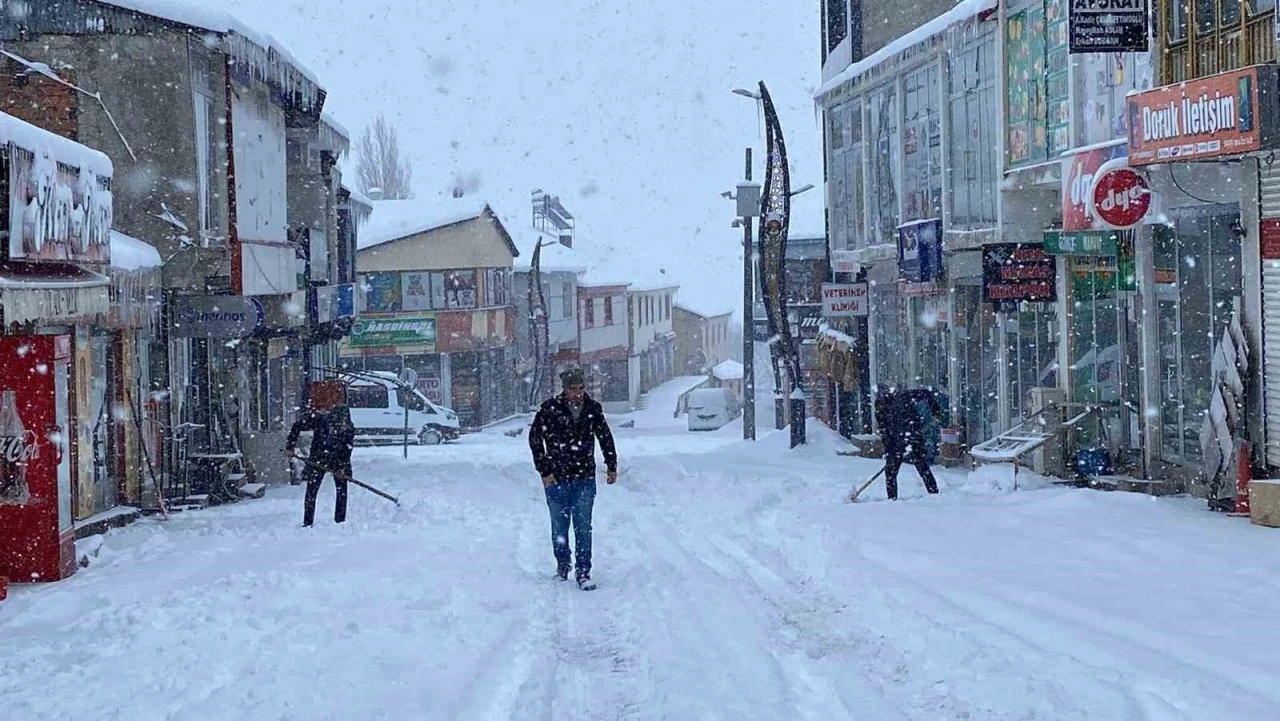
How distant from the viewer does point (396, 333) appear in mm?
53188

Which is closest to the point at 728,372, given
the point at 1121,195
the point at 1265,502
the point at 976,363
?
the point at 976,363

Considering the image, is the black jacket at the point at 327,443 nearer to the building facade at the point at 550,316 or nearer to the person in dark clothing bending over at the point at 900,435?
the person in dark clothing bending over at the point at 900,435

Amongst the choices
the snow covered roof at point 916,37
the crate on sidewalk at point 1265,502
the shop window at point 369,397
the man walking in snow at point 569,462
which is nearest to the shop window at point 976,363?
the snow covered roof at point 916,37

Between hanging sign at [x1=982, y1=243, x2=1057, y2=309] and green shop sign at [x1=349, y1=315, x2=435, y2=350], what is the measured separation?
1358 inches

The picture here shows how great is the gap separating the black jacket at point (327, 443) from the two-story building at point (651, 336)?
57000 millimetres

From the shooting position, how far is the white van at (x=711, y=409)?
2040 inches

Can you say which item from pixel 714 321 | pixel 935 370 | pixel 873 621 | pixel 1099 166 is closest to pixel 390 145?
pixel 714 321

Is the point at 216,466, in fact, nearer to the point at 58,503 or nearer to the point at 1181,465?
the point at 58,503

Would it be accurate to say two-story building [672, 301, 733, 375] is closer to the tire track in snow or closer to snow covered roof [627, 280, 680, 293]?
snow covered roof [627, 280, 680, 293]

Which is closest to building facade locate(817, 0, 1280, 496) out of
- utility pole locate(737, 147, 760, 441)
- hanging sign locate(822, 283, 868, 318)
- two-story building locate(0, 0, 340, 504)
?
hanging sign locate(822, 283, 868, 318)

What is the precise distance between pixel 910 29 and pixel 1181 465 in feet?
52.4

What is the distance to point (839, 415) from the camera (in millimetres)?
34031

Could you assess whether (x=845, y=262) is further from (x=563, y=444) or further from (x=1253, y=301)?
(x=563, y=444)

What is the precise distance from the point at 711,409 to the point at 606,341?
713 inches
